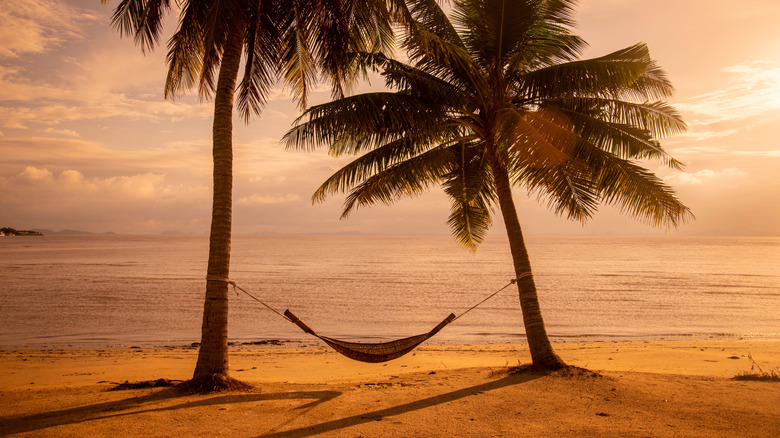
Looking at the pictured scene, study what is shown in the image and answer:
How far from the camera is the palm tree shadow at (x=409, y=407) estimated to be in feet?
14.6

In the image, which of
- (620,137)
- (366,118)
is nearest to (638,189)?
(620,137)

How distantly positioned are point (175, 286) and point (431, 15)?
2196 cm

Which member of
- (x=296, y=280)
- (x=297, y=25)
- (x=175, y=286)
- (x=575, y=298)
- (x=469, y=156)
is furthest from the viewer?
(x=296, y=280)

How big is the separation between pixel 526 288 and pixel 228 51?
16.7 ft

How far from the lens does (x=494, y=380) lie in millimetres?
6391

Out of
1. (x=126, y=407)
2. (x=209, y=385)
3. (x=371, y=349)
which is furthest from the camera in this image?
(x=371, y=349)

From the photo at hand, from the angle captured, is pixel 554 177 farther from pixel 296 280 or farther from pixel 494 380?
pixel 296 280

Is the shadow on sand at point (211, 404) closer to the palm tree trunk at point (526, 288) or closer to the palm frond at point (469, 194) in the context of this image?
the palm tree trunk at point (526, 288)

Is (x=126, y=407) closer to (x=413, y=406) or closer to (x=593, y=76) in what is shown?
(x=413, y=406)

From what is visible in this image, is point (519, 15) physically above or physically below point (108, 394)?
above

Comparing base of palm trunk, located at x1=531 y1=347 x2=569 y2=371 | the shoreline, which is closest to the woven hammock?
the shoreline

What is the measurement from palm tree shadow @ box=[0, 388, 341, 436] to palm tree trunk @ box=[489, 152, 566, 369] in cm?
291

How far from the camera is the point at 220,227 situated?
5.80 meters

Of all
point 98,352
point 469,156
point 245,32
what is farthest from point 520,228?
point 98,352
